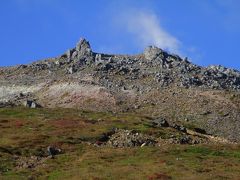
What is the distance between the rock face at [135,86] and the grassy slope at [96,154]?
16.6m

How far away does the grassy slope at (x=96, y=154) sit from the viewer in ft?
217

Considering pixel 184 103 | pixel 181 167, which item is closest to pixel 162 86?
pixel 184 103

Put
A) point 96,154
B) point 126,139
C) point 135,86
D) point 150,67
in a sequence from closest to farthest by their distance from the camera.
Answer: point 96,154
point 126,139
point 135,86
point 150,67

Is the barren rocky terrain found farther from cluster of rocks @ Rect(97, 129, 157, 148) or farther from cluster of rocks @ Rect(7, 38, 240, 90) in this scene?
cluster of rocks @ Rect(7, 38, 240, 90)

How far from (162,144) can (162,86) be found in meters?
57.4

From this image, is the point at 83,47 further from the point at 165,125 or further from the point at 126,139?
the point at 126,139

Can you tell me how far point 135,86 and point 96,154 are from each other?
66737 mm

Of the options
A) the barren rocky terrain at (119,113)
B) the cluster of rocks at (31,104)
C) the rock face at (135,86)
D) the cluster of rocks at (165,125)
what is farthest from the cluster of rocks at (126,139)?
the cluster of rocks at (31,104)

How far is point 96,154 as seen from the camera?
78.6 m

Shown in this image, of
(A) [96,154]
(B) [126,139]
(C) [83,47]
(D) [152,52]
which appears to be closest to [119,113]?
(B) [126,139]

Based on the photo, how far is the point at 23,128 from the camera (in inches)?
3959

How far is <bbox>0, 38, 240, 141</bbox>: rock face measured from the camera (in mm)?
126750

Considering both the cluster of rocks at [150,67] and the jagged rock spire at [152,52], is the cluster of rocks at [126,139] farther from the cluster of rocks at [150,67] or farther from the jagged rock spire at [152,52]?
the jagged rock spire at [152,52]

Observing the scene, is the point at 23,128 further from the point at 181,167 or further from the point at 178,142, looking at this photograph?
the point at 181,167
